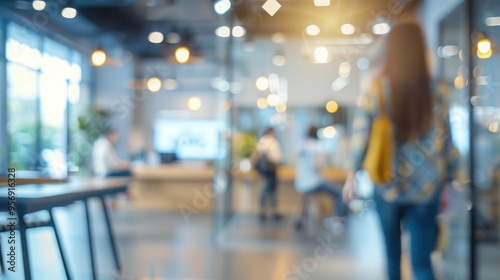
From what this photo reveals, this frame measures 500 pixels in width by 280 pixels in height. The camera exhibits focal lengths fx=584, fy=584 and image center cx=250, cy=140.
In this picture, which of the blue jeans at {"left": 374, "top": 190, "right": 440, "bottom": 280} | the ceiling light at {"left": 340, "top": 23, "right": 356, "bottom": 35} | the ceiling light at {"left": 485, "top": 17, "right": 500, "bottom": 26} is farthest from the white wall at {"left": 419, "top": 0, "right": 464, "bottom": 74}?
the blue jeans at {"left": 374, "top": 190, "right": 440, "bottom": 280}

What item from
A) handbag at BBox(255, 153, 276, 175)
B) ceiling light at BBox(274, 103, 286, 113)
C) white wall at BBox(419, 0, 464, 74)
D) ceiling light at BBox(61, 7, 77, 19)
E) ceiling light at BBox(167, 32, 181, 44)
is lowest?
handbag at BBox(255, 153, 276, 175)

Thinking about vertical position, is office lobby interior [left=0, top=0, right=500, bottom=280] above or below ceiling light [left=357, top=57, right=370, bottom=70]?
below

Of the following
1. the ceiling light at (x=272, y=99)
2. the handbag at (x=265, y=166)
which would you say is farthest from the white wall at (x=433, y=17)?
the ceiling light at (x=272, y=99)

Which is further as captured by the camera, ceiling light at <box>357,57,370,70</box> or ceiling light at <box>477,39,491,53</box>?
ceiling light at <box>357,57,370,70</box>

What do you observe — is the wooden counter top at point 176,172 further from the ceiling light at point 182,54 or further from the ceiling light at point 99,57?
the ceiling light at point 182,54

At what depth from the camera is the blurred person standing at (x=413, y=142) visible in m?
2.52

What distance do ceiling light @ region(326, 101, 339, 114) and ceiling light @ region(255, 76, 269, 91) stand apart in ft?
4.15

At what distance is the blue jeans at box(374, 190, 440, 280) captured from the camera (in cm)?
254

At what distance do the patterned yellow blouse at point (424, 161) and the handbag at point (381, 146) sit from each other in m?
0.02

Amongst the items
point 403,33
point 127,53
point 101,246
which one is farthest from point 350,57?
point 403,33

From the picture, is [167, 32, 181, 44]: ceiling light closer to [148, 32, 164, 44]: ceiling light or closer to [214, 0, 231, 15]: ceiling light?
[148, 32, 164, 44]: ceiling light

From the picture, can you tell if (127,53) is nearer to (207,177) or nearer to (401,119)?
(207,177)

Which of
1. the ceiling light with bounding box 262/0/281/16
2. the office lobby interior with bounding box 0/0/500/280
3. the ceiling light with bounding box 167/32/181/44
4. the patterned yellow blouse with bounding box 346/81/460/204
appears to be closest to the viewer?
the patterned yellow blouse with bounding box 346/81/460/204

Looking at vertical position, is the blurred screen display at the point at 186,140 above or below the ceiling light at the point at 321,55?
below
